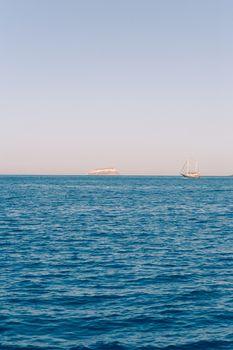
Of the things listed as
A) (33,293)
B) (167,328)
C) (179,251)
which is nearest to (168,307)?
(167,328)

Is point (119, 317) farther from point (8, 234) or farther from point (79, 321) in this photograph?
point (8, 234)

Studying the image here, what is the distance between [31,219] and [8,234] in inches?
613

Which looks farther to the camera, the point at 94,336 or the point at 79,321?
the point at 79,321

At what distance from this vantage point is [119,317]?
78.9ft

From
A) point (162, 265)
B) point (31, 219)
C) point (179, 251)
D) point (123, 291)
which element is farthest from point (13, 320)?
point (31, 219)

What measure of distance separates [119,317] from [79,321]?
2294mm

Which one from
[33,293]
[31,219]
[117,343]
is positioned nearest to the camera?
[117,343]

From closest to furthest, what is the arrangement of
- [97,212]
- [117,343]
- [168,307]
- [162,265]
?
[117,343] < [168,307] < [162,265] < [97,212]

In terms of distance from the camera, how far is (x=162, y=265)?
3688 centimetres

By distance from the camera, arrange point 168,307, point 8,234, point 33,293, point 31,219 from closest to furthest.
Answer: point 168,307, point 33,293, point 8,234, point 31,219

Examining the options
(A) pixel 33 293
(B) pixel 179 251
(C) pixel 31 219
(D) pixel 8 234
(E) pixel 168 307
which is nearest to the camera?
(E) pixel 168 307

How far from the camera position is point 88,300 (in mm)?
27156

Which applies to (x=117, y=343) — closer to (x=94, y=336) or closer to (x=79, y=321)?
(x=94, y=336)

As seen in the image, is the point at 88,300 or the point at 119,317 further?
the point at 88,300
